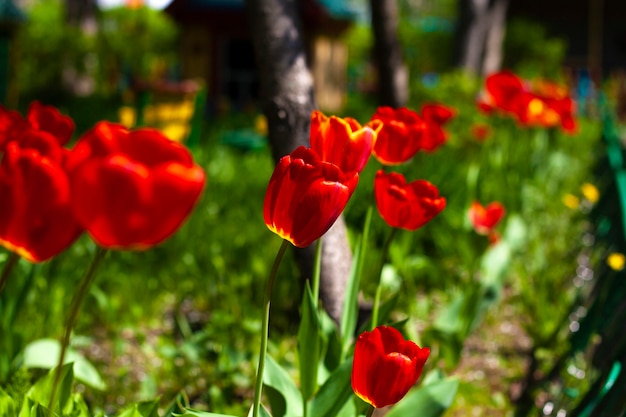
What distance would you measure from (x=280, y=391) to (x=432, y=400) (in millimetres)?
324

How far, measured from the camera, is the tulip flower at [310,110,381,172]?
1.29m

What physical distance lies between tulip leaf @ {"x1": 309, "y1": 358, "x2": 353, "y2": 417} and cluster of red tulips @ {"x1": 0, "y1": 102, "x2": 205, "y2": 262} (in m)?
0.80

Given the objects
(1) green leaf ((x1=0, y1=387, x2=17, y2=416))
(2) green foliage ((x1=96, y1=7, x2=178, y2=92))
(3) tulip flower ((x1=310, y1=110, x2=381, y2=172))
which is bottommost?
(2) green foliage ((x1=96, y1=7, x2=178, y2=92))

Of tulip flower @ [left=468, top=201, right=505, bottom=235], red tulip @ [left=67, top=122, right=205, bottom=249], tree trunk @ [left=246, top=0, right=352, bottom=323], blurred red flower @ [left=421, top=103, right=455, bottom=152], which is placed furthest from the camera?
tulip flower @ [left=468, top=201, right=505, bottom=235]

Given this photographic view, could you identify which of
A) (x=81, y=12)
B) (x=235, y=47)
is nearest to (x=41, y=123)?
(x=235, y=47)

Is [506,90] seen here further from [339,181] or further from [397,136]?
[339,181]

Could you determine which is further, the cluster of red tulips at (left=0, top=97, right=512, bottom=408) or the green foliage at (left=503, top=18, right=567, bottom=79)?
the green foliage at (left=503, top=18, right=567, bottom=79)

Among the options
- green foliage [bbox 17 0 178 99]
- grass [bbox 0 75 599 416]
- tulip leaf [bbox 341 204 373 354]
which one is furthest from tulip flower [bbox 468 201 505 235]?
green foliage [bbox 17 0 178 99]

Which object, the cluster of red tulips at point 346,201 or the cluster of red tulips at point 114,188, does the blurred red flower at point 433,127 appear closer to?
the cluster of red tulips at point 346,201

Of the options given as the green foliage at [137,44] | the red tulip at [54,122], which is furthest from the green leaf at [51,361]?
the green foliage at [137,44]

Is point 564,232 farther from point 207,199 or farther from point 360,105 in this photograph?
point 360,105

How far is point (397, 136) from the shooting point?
158cm

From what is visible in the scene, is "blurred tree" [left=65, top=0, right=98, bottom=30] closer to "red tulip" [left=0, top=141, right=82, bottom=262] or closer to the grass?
the grass

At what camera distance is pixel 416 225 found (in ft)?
4.75
